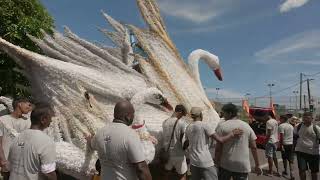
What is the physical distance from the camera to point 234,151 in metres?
5.73

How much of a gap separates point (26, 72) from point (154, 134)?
2130mm

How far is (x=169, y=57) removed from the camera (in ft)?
25.2

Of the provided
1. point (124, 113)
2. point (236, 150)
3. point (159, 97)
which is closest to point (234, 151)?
point (236, 150)

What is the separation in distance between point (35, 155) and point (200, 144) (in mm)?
2829

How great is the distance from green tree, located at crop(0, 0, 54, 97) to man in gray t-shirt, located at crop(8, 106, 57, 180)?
5817mm

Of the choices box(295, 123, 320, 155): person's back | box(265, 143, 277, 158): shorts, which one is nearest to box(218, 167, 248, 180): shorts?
box(295, 123, 320, 155): person's back

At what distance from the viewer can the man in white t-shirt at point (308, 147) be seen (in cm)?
808

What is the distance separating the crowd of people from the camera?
147 inches

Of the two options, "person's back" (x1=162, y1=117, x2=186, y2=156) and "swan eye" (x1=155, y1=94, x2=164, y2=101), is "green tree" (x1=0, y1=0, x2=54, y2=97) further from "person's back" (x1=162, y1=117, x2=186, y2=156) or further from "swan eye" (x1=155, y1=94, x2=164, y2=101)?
"person's back" (x1=162, y1=117, x2=186, y2=156)

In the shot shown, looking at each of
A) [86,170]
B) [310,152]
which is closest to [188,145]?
[86,170]

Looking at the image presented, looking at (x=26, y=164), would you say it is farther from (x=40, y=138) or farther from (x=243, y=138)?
(x=243, y=138)

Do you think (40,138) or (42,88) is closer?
(40,138)

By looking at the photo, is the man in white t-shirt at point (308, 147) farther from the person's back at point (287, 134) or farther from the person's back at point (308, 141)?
the person's back at point (287, 134)

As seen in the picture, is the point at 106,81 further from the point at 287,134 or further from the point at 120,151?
the point at 287,134
